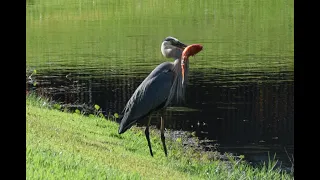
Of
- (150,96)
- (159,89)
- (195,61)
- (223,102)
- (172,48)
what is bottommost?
(223,102)

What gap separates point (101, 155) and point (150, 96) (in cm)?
166

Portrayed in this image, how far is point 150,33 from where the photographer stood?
36.3m

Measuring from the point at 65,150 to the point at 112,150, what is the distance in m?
1.64

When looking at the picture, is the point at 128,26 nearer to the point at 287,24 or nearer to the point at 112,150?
the point at 287,24

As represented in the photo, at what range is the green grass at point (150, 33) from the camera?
2647 cm

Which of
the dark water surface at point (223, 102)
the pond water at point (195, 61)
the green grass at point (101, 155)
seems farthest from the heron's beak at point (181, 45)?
the pond water at point (195, 61)

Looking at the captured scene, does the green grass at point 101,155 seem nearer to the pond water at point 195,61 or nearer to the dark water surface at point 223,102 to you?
the dark water surface at point 223,102

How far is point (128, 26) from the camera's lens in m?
40.5

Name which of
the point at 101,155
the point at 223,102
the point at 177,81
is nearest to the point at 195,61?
the point at 223,102

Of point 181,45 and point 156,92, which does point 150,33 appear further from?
point 156,92

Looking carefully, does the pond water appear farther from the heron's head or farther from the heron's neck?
the heron's head

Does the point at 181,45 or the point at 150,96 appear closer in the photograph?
→ the point at 150,96

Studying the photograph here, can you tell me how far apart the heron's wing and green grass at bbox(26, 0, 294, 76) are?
12911 mm
